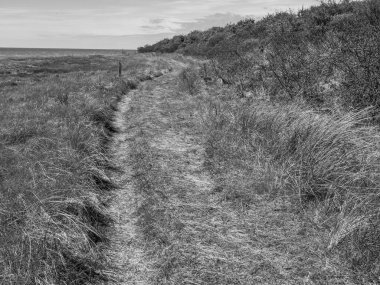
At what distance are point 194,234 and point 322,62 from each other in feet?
24.6

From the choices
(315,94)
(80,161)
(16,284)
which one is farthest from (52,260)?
(315,94)

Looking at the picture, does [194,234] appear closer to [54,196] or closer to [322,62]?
[54,196]

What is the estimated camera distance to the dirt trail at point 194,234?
4.63 meters

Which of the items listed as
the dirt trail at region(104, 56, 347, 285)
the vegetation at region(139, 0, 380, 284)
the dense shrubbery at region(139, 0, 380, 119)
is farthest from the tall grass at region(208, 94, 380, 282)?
the dense shrubbery at region(139, 0, 380, 119)

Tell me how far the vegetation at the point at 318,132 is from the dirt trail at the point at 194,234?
1.16 ft

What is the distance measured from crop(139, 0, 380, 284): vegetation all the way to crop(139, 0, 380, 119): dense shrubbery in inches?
1.2

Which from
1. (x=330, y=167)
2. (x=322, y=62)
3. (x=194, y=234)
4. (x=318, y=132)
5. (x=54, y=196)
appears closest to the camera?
(x=194, y=234)

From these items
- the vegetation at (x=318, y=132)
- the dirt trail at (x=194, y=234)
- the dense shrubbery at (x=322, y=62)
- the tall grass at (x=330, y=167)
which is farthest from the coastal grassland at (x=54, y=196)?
the dense shrubbery at (x=322, y=62)

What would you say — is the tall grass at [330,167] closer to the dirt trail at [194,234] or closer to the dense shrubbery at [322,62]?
the dirt trail at [194,234]

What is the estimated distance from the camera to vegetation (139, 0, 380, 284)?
520 cm

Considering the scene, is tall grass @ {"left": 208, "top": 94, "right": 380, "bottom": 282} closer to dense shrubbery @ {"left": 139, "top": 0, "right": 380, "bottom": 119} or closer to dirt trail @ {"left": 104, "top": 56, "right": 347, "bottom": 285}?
dirt trail @ {"left": 104, "top": 56, "right": 347, "bottom": 285}

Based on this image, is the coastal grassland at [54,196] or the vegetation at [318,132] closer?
the coastal grassland at [54,196]

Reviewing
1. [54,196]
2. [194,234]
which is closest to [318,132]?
[194,234]

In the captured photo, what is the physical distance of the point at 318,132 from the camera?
288 inches
